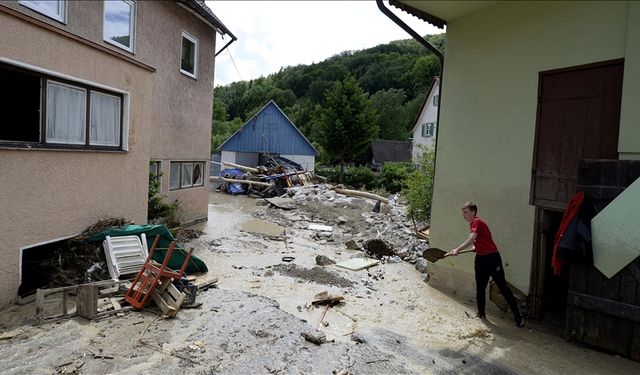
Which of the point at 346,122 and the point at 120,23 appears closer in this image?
the point at 120,23

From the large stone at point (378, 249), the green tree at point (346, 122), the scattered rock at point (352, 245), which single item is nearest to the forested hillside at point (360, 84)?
the green tree at point (346, 122)

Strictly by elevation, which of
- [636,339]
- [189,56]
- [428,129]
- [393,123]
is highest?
[393,123]

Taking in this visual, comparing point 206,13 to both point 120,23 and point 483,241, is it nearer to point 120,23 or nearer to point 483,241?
point 120,23

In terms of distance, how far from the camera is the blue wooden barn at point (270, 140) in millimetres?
35219

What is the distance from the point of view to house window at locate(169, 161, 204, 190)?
12.5 metres

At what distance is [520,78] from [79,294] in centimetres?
712

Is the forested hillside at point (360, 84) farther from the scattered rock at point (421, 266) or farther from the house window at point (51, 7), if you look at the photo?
the house window at point (51, 7)

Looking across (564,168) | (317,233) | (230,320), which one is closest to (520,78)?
(564,168)

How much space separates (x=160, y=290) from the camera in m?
5.60

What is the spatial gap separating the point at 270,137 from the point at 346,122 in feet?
22.5

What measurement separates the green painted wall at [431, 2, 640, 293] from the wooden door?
0.45 ft

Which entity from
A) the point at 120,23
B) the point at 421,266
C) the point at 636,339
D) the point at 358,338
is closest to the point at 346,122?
the point at 120,23

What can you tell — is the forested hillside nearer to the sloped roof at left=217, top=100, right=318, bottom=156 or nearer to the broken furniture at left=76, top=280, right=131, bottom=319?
the sloped roof at left=217, top=100, right=318, bottom=156

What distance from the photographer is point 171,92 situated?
38.9 ft
